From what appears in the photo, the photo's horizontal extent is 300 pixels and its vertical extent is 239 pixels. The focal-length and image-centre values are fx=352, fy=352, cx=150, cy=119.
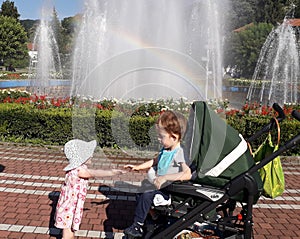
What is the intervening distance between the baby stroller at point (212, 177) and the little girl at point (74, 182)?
0.69 m

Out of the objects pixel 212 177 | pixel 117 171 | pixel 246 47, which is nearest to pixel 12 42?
pixel 246 47

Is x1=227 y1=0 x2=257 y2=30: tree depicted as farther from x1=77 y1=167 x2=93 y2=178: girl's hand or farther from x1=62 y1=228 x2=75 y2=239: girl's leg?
x1=62 y1=228 x2=75 y2=239: girl's leg

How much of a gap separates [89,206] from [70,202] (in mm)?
1368

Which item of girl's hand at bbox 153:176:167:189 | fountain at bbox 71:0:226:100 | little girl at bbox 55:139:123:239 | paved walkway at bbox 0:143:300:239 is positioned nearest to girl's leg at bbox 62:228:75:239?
little girl at bbox 55:139:123:239

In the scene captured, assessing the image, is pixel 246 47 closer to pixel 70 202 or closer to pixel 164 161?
pixel 164 161

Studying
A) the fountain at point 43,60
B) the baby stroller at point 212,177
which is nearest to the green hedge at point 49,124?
the baby stroller at point 212,177

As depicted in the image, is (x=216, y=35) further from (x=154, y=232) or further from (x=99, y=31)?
(x=154, y=232)

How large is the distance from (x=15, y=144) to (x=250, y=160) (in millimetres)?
5737

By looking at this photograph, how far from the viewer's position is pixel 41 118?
7363 millimetres

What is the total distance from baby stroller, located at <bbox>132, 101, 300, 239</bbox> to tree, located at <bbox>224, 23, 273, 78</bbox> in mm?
42954

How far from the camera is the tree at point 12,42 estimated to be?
157 ft

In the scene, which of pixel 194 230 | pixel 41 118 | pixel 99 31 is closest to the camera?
pixel 194 230

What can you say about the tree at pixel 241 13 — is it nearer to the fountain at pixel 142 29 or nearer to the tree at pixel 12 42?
the tree at pixel 12 42

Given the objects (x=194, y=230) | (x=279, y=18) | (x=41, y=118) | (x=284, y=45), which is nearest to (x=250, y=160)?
(x=194, y=230)
